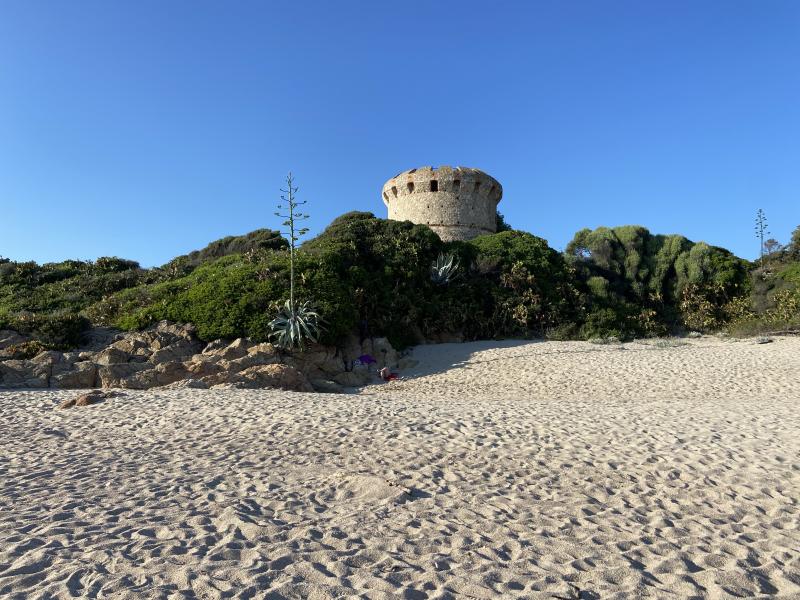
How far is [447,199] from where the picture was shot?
2830 centimetres

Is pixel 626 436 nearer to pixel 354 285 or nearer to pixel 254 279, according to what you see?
pixel 354 285

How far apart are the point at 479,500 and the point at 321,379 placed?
1049cm

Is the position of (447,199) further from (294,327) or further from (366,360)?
(294,327)

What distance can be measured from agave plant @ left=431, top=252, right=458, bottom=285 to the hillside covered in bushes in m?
0.05

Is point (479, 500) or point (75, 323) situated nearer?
point (479, 500)

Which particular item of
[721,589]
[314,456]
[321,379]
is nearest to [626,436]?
[721,589]

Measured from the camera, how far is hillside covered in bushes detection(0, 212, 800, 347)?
1697 centimetres

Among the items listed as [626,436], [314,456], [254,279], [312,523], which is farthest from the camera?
[254,279]

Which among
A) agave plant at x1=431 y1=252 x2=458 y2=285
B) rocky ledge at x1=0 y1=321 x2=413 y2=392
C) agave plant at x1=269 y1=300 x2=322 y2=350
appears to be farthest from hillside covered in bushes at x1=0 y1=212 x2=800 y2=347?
rocky ledge at x1=0 y1=321 x2=413 y2=392

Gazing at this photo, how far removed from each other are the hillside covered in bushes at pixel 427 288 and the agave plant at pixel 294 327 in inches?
16.9

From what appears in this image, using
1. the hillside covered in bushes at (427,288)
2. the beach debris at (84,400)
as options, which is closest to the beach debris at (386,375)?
the hillside covered in bushes at (427,288)

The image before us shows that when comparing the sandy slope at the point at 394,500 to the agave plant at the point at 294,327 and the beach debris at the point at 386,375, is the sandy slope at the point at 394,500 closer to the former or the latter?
the agave plant at the point at 294,327

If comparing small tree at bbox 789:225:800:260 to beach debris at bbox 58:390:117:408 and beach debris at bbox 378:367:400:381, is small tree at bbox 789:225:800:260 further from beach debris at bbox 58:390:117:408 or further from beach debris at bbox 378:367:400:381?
beach debris at bbox 58:390:117:408

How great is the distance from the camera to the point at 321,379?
15148mm
